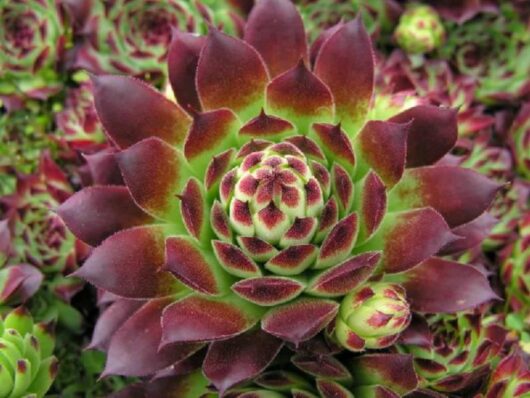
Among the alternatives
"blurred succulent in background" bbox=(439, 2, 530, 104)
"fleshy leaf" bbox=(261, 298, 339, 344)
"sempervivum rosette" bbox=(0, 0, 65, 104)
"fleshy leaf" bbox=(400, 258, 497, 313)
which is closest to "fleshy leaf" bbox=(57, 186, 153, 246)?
"fleshy leaf" bbox=(261, 298, 339, 344)

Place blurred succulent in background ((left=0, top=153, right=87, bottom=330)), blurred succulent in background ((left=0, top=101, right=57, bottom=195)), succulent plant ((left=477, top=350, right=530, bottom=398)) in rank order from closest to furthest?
succulent plant ((left=477, top=350, right=530, bottom=398)) < blurred succulent in background ((left=0, top=153, right=87, bottom=330)) < blurred succulent in background ((left=0, top=101, right=57, bottom=195))

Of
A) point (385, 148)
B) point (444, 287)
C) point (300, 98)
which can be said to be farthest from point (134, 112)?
point (444, 287)

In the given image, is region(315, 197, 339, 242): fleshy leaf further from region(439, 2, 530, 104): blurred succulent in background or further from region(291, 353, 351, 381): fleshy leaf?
region(439, 2, 530, 104): blurred succulent in background

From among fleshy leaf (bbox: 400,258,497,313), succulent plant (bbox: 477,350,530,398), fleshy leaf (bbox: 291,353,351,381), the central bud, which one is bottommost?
succulent plant (bbox: 477,350,530,398)

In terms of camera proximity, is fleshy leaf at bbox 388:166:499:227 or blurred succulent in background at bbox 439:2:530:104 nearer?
fleshy leaf at bbox 388:166:499:227

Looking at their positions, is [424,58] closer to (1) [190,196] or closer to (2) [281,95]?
(2) [281,95]
